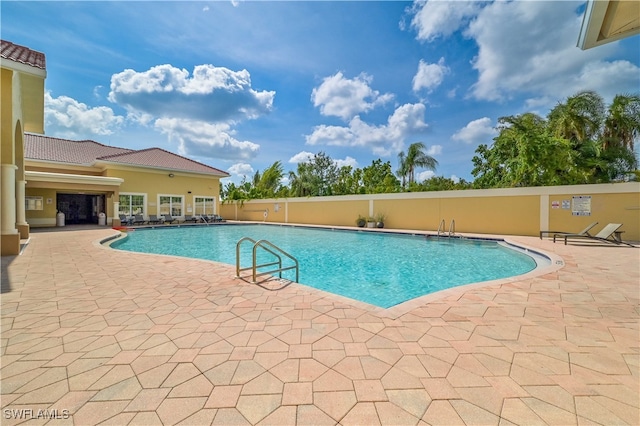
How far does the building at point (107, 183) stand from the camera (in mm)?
15953

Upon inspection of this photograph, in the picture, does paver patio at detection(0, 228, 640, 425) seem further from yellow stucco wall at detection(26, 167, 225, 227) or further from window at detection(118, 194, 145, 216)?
window at detection(118, 194, 145, 216)

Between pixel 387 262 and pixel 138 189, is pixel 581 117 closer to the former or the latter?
pixel 387 262

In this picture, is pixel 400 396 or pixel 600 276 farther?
pixel 600 276

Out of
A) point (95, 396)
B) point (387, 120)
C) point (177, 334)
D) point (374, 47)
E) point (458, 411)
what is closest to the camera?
point (458, 411)

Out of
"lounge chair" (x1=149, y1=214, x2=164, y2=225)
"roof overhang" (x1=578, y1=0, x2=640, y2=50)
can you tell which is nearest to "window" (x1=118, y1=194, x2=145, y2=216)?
"lounge chair" (x1=149, y1=214, x2=164, y2=225)

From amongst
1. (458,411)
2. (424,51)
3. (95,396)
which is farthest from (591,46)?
(424,51)

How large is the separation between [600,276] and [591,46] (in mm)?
4095

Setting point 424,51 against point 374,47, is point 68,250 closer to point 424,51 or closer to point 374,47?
point 374,47

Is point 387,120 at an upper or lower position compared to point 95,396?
upper

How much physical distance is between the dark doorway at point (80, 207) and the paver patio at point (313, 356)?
1915 cm

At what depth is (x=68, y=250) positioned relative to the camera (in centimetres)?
766

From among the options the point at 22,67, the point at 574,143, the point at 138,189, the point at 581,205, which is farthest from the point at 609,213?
the point at 138,189

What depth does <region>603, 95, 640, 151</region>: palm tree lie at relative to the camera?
13.4 m

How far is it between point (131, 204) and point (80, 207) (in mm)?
5425
